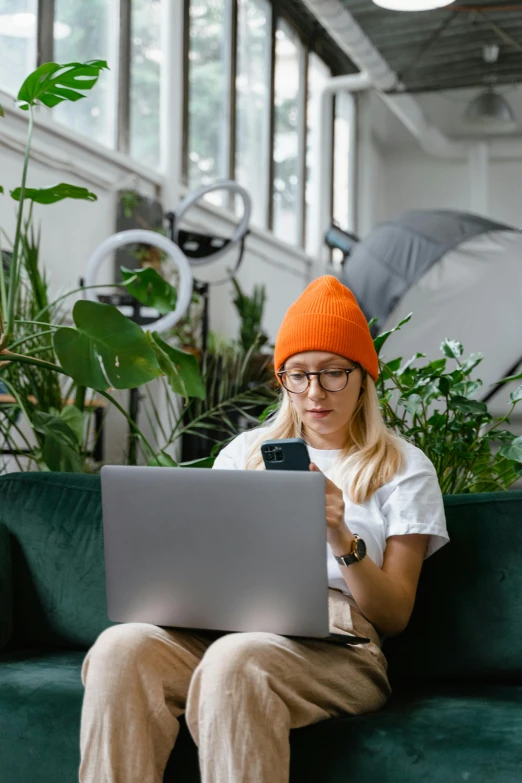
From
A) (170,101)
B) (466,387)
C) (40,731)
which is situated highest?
(170,101)

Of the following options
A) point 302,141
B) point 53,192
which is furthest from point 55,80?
point 302,141

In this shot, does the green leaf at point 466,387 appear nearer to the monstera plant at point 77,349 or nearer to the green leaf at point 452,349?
the green leaf at point 452,349

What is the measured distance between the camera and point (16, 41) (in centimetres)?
468

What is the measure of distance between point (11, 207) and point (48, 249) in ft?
1.66

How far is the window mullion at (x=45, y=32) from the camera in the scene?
4.79 meters

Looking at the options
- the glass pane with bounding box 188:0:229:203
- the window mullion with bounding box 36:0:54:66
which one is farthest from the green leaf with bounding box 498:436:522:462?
the glass pane with bounding box 188:0:229:203

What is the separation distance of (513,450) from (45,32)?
389 centimetres

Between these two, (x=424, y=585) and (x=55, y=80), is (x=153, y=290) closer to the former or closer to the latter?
(x=55, y=80)

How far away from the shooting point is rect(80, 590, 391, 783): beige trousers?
1.22 metres

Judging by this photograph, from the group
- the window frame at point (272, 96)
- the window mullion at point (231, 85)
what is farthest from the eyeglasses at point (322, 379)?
the window mullion at point (231, 85)

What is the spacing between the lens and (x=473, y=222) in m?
5.19

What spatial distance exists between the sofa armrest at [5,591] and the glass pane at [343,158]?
861cm

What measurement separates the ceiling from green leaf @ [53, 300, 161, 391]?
5528mm

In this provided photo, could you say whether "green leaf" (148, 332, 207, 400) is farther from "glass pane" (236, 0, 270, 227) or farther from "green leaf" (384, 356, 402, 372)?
"glass pane" (236, 0, 270, 227)
